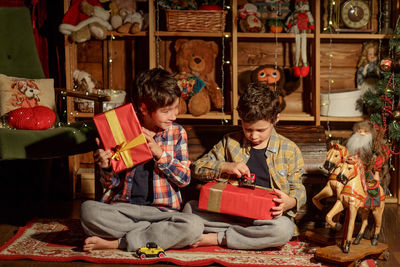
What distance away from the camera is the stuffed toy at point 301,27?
3.31 metres

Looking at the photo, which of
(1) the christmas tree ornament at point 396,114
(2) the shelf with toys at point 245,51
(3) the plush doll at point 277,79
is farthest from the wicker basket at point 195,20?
(1) the christmas tree ornament at point 396,114

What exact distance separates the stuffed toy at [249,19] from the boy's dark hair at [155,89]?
136cm

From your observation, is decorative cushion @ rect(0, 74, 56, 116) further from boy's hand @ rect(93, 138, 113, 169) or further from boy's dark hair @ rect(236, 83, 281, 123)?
boy's dark hair @ rect(236, 83, 281, 123)

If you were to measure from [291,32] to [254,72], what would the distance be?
1.19ft

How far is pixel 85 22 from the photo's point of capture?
10.8 ft

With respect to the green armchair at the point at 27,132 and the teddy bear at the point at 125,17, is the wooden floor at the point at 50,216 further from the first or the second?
the teddy bear at the point at 125,17

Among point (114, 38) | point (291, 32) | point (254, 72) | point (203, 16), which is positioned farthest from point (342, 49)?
point (114, 38)

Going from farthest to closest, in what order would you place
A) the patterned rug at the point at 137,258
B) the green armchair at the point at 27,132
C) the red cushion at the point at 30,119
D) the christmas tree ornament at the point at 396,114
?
1. the christmas tree ornament at the point at 396,114
2. the red cushion at the point at 30,119
3. the green armchair at the point at 27,132
4. the patterned rug at the point at 137,258

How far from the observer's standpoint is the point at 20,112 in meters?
2.67

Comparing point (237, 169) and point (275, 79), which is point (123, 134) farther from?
point (275, 79)

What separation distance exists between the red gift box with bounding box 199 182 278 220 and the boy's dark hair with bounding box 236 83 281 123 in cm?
30

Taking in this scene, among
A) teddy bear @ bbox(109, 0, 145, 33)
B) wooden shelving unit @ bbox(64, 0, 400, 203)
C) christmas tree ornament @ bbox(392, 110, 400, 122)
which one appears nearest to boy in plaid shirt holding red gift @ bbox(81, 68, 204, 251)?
wooden shelving unit @ bbox(64, 0, 400, 203)

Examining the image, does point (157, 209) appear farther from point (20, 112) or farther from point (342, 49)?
point (342, 49)

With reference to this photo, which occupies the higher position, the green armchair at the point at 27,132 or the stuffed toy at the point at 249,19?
the stuffed toy at the point at 249,19
